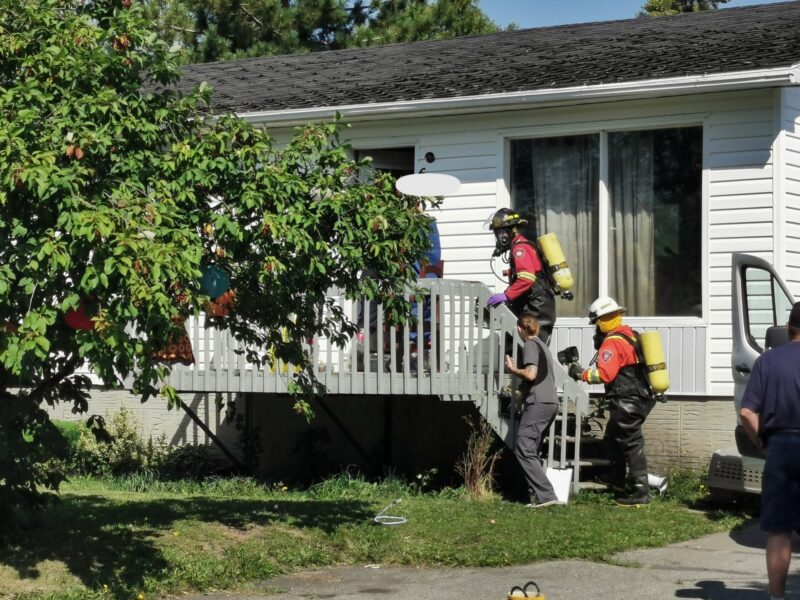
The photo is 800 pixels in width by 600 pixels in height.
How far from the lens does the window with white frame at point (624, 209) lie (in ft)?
40.0

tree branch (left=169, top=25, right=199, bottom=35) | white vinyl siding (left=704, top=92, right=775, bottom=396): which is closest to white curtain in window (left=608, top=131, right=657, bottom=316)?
white vinyl siding (left=704, top=92, right=775, bottom=396)

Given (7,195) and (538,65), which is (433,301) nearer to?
(538,65)

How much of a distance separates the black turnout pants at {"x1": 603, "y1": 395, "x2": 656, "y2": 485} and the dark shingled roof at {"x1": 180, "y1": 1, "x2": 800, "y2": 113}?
3191 mm

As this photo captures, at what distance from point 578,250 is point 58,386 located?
6036 millimetres

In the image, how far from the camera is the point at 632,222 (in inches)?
491

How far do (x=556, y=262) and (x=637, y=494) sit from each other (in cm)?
222

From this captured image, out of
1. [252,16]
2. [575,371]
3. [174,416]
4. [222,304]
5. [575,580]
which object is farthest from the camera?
[252,16]

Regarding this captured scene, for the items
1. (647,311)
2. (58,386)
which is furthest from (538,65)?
(58,386)

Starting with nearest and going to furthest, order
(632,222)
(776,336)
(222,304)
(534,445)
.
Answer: (222,304) → (776,336) → (534,445) → (632,222)

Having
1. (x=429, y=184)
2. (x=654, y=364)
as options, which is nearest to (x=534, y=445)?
(x=654, y=364)

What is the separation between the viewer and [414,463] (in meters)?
13.2

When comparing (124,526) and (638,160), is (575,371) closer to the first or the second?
(638,160)

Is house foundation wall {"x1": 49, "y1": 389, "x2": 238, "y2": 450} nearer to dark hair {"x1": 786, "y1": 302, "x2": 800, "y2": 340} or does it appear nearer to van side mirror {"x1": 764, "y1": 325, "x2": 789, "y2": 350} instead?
van side mirror {"x1": 764, "y1": 325, "x2": 789, "y2": 350}

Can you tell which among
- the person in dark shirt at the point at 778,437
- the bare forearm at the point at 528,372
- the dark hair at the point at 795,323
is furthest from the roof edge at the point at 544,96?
the person in dark shirt at the point at 778,437
